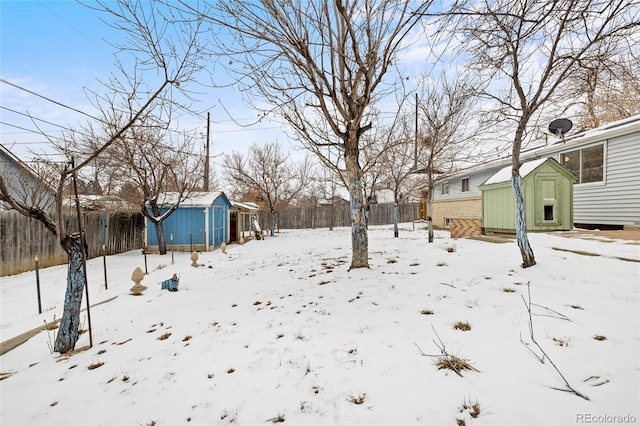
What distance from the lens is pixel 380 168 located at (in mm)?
13359

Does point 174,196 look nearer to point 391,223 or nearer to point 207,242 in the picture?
point 207,242

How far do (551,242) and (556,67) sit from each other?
4013 mm

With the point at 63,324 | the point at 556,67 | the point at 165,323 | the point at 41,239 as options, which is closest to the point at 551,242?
the point at 556,67

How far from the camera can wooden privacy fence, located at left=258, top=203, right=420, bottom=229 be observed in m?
26.2

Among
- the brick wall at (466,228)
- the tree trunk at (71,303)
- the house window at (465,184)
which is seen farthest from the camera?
the house window at (465,184)

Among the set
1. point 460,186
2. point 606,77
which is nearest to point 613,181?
point 606,77

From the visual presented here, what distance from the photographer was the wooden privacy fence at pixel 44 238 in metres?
7.87

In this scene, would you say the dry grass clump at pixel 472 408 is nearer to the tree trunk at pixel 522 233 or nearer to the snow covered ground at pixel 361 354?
the snow covered ground at pixel 361 354

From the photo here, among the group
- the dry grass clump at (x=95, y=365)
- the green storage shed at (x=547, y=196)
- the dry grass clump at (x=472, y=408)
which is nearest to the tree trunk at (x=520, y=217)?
the green storage shed at (x=547, y=196)

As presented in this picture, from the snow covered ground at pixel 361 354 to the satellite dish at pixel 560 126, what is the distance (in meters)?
7.19

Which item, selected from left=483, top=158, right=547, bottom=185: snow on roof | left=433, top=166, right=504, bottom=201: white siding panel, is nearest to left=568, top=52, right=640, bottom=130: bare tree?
left=483, top=158, right=547, bottom=185: snow on roof

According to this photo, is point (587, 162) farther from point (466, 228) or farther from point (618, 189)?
point (466, 228)

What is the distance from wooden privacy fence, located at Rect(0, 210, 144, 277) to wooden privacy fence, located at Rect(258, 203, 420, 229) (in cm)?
1383

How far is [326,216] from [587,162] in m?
19.1
